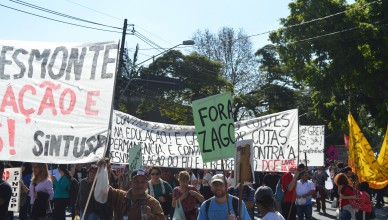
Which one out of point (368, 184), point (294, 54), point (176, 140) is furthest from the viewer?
point (294, 54)

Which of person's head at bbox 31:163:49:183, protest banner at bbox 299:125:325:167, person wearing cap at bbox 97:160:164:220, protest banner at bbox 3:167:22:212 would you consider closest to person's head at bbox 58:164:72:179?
person's head at bbox 31:163:49:183

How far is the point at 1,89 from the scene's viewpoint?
6402 mm

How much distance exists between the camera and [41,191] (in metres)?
11.8

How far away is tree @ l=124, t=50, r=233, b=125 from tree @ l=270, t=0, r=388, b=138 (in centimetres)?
1528

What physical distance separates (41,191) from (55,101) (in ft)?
19.4

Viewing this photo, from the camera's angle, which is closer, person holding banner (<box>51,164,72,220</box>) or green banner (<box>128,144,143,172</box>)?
green banner (<box>128,144,143,172</box>)

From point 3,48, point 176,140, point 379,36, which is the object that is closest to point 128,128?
point 176,140

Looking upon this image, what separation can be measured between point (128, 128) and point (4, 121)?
23.4ft

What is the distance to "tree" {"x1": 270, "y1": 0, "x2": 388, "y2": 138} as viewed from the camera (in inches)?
1094

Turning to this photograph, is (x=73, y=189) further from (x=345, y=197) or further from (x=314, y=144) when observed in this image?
(x=314, y=144)

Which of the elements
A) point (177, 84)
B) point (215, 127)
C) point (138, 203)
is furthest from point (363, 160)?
point (177, 84)

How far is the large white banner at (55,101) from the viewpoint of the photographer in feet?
20.0

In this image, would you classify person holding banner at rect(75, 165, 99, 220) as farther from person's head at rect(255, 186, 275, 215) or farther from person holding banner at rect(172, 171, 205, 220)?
person's head at rect(255, 186, 275, 215)

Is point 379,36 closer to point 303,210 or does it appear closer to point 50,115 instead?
point 303,210
